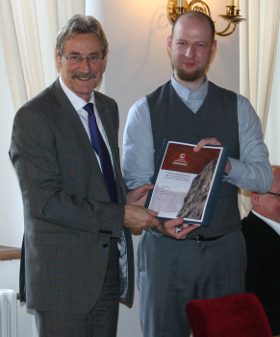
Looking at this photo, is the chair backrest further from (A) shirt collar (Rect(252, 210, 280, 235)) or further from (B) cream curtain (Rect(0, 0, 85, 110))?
(B) cream curtain (Rect(0, 0, 85, 110))

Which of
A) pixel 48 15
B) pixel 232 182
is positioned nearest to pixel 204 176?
pixel 232 182

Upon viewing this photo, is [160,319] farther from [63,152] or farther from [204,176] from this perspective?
[63,152]

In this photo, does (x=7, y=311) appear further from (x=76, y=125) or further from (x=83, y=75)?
(x=83, y=75)

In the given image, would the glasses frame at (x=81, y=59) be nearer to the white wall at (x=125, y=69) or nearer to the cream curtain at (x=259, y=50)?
the white wall at (x=125, y=69)

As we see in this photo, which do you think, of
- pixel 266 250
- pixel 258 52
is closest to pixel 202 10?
pixel 258 52

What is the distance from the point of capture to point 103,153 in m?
2.60

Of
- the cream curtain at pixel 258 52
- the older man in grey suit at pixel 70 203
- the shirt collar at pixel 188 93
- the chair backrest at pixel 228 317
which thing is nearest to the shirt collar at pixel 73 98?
the older man in grey suit at pixel 70 203

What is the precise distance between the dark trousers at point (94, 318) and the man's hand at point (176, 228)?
21cm

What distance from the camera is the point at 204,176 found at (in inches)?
105

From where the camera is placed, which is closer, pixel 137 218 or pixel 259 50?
pixel 137 218

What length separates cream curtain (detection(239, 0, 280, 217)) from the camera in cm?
414

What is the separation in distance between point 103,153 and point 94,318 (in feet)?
2.02

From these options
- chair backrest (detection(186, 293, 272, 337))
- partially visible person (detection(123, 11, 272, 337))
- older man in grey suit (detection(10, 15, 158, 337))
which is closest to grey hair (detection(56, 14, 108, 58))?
older man in grey suit (detection(10, 15, 158, 337))

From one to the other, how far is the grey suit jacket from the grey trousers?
394mm
